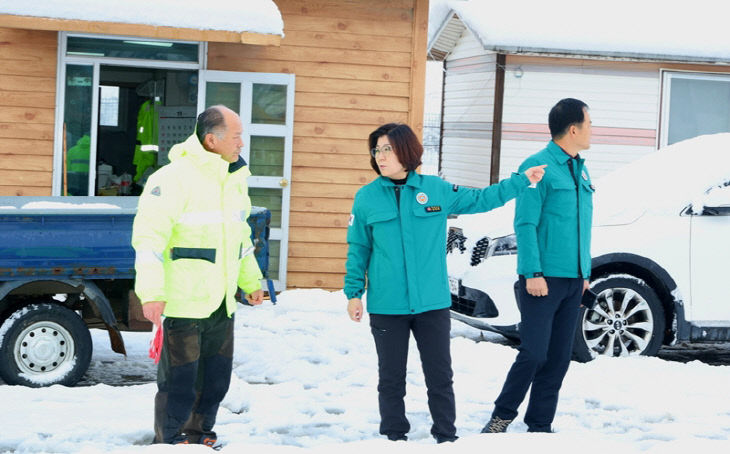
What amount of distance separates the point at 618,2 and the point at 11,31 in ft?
31.9

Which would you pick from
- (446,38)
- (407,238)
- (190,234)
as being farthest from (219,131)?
(446,38)

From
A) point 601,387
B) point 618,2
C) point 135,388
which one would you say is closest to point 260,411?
point 135,388

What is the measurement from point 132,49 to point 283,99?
1.62m

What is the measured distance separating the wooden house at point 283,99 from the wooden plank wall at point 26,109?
1cm

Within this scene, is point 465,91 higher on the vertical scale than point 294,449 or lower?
higher

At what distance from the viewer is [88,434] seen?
5.62 meters

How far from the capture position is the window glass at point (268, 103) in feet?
35.8

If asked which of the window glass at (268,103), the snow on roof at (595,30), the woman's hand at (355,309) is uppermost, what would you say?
the snow on roof at (595,30)

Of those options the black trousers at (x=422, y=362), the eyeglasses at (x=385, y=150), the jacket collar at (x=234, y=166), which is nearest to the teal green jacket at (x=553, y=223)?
the black trousers at (x=422, y=362)

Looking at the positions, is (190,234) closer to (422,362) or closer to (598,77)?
(422,362)

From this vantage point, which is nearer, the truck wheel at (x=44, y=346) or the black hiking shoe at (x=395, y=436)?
the black hiking shoe at (x=395, y=436)

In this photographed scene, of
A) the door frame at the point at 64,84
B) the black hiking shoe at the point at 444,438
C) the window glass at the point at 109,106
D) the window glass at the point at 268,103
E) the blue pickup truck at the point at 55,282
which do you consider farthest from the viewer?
the window glass at the point at 109,106

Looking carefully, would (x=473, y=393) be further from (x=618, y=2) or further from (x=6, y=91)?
(x=618, y=2)

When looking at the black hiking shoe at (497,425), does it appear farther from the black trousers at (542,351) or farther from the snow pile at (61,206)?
the snow pile at (61,206)
